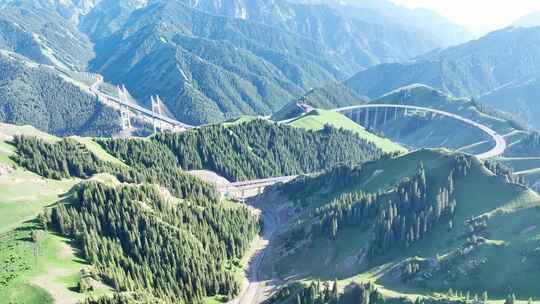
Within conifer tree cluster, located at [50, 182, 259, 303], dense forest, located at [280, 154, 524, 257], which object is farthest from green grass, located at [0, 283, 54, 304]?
dense forest, located at [280, 154, 524, 257]

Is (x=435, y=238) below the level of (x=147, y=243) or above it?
below

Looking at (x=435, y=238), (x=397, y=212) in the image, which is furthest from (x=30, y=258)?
(x=435, y=238)

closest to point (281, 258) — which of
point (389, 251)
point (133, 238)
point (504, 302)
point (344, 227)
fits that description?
point (344, 227)

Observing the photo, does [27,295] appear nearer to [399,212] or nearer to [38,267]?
[38,267]

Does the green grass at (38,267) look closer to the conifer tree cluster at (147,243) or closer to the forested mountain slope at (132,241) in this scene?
the forested mountain slope at (132,241)

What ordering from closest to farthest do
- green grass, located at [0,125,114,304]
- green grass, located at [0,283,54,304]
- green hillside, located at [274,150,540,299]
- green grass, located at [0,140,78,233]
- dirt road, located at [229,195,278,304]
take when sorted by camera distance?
green grass, located at [0,283,54,304] → green grass, located at [0,125,114,304] → green hillside, located at [274,150,540,299] → green grass, located at [0,140,78,233] → dirt road, located at [229,195,278,304]

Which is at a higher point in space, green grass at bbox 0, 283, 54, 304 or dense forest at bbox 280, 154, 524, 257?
dense forest at bbox 280, 154, 524, 257

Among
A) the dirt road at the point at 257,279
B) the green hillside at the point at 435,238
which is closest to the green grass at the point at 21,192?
the dirt road at the point at 257,279

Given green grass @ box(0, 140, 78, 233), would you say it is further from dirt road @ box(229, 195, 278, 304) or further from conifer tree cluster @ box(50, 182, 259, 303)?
dirt road @ box(229, 195, 278, 304)
